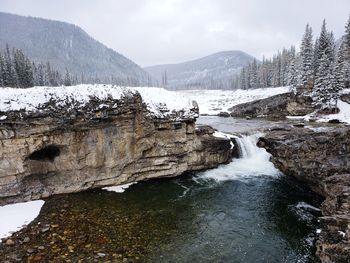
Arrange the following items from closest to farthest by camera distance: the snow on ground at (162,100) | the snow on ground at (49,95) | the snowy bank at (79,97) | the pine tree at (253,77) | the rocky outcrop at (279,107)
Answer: the snow on ground at (49,95)
the snowy bank at (79,97)
the snow on ground at (162,100)
the rocky outcrop at (279,107)
the pine tree at (253,77)

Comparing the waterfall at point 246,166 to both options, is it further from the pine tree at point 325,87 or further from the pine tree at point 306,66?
the pine tree at point 306,66

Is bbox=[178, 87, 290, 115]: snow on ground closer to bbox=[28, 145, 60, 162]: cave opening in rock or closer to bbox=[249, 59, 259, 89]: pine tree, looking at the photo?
bbox=[249, 59, 259, 89]: pine tree

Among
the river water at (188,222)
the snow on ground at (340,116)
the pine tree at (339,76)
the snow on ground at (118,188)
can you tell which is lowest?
the river water at (188,222)

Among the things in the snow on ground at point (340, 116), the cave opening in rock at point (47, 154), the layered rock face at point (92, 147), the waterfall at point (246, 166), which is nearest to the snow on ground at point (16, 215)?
the layered rock face at point (92, 147)

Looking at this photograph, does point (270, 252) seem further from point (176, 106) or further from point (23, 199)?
point (23, 199)

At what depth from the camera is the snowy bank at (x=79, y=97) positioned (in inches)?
723

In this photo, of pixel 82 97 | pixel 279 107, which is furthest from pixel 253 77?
pixel 82 97

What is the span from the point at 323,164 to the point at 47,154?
70.2 feet

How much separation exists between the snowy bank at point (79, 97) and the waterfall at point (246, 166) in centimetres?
622

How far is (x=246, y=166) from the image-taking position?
89.4ft

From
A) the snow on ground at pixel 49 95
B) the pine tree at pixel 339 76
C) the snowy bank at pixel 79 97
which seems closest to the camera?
the snow on ground at pixel 49 95

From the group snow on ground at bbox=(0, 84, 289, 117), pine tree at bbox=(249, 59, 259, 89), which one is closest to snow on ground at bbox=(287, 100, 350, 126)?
snow on ground at bbox=(0, 84, 289, 117)

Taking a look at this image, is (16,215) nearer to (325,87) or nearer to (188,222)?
(188,222)

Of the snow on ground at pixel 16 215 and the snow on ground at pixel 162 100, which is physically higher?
the snow on ground at pixel 162 100
